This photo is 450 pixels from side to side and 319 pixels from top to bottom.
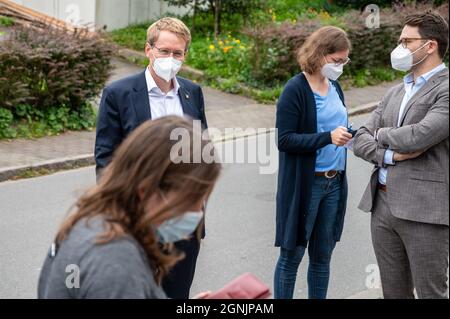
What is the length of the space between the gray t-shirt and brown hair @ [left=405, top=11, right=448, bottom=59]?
8.08 ft

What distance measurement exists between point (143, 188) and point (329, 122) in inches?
107

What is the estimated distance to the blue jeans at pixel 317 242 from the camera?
16.3 feet

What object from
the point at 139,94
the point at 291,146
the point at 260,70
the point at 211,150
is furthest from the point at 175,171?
the point at 260,70

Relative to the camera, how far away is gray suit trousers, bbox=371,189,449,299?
422cm

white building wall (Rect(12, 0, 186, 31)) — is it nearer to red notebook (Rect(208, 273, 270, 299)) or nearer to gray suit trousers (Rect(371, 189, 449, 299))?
gray suit trousers (Rect(371, 189, 449, 299))

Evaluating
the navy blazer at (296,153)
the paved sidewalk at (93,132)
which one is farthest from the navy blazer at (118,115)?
the paved sidewalk at (93,132)

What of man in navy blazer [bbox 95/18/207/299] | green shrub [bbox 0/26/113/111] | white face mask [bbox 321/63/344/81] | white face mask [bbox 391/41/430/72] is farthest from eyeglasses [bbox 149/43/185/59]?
green shrub [bbox 0/26/113/111]

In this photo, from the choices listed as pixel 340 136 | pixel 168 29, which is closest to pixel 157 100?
pixel 168 29

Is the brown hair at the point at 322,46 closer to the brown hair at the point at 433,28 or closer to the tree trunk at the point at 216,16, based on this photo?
the brown hair at the point at 433,28

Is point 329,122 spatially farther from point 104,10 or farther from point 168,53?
point 104,10

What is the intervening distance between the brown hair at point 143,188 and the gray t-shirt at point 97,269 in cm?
4

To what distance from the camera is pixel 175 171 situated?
244 cm
